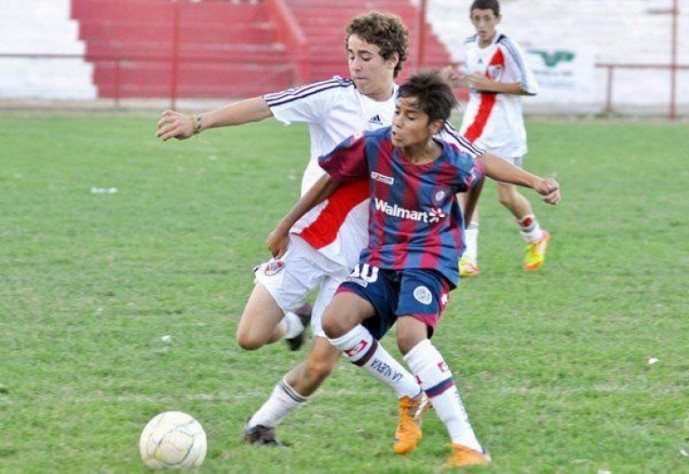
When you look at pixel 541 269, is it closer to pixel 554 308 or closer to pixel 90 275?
pixel 554 308

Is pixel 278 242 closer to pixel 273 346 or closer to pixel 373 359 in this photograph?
pixel 373 359

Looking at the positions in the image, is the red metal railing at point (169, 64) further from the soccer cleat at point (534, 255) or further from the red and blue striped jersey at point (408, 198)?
the red and blue striped jersey at point (408, 198)

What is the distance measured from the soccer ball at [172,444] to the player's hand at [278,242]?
2.85 ft

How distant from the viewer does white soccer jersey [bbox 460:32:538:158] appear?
29.8ft

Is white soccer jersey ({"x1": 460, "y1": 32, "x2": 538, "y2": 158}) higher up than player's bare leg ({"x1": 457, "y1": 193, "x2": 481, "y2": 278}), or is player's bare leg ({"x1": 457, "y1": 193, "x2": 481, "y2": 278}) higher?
white soccer jersey ({"x1": 460, "y1": 32, "x2": 538, "y2": 158})

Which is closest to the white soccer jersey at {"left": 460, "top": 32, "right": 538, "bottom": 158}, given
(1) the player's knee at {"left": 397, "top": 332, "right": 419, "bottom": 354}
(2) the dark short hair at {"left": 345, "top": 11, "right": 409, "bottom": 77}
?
(2) the dark short hair at {"left": 345, "top": 11, "right": 409, "bottom": 77}

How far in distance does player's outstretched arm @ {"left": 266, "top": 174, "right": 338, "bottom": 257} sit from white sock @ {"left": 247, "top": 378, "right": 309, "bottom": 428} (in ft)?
1.96

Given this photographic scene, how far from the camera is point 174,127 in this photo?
4.66 m

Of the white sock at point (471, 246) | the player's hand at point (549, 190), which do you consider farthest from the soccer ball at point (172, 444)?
the white sock at point (471, 246)

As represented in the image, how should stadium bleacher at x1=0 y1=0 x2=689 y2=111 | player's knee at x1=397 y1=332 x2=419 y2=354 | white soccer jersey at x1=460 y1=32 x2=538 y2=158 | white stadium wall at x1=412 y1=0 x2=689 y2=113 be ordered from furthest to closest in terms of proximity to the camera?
white stadium wall at x1=412 y1=0 x2=689 y2=113, stadium bleacher at x1=0 y1=0 x2=689 y2=111, white soccer jersey at x1=460 y1=32 x2=538 y2=158, player's knee at x1=397 y1=332 x2=419 y2=354

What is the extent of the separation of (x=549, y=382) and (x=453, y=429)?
4.46 ft

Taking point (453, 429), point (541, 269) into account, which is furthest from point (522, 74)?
point (453, 429)

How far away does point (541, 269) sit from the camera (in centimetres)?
865

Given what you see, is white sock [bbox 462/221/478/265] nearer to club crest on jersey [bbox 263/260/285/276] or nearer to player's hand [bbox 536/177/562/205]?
club crest on jersey [bbox 263/260/285/276]
